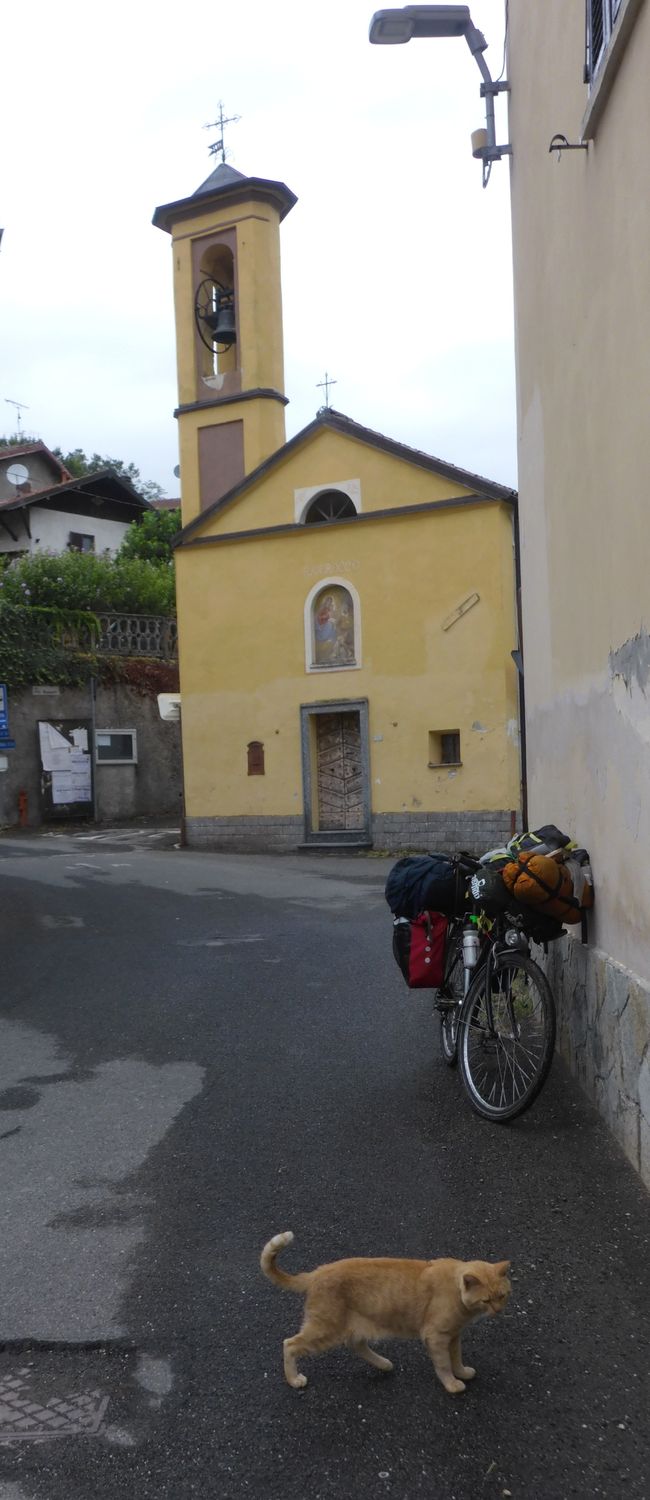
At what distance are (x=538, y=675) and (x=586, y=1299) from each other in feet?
16.2

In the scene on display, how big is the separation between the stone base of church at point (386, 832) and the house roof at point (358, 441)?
5251mm

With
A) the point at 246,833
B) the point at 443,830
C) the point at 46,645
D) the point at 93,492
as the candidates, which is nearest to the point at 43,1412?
the point at 443,830

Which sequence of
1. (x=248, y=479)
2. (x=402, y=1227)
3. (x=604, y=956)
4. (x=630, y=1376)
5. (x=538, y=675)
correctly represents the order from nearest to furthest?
1. (x=630, y=1376)
2. (x=402, y=1227)
3. (x=604, y=956)
4. (x=538, y=675)
5. (x=248, y=479)

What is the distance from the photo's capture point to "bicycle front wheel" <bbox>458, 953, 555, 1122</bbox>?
16.7 ft

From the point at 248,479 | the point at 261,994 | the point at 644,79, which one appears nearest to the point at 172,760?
the point at 248,479

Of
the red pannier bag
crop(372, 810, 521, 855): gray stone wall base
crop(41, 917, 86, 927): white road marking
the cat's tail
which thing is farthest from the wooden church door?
the cat's tail

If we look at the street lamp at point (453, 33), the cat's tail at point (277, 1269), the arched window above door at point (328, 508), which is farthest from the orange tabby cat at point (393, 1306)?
the arched window above door at point (328, 508)

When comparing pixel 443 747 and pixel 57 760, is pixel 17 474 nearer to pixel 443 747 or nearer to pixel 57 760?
pixel 57 760

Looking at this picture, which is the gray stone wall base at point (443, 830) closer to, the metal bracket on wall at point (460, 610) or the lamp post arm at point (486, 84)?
the metal bracket on wall at point (460, 610)

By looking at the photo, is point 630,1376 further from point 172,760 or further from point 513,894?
point 172,760

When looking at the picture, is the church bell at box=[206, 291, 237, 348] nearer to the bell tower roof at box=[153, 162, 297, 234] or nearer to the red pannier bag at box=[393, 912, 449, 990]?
the bell tower roof at box=[153, 162, 297, 234]

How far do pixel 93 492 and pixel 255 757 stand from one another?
2062 cm

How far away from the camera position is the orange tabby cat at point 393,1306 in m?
3.14

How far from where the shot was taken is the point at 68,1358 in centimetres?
337
